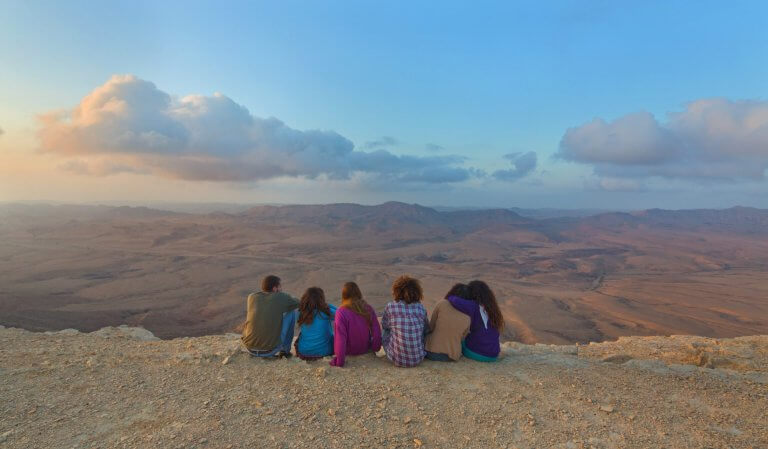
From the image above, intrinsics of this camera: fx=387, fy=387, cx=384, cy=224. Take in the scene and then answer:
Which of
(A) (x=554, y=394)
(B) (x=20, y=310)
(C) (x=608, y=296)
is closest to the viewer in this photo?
(A) (x=554, y=394)

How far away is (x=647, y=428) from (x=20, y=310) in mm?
25236

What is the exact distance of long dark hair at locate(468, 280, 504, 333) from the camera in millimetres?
5164

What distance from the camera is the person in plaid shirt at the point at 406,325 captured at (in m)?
4.99

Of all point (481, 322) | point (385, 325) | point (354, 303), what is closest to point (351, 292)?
point (354, 303)

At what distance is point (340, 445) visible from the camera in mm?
3361

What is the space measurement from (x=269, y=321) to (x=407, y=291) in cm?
191

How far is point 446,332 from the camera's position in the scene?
5.16 m

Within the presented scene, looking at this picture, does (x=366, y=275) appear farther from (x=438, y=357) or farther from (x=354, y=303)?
(x=354, y=303)

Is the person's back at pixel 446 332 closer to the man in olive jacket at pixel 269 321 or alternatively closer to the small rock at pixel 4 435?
the man in olive jacket at pixel 269 321

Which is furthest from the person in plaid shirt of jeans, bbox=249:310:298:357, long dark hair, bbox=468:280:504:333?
jeans, bbox=249:310:298:357

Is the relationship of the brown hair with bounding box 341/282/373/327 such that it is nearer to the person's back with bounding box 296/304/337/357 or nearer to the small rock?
the person's back with bounding box 296/304/337/357

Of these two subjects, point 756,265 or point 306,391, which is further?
point 756,265

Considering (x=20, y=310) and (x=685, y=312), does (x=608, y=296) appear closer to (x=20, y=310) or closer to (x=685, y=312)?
(x=685, y=312)

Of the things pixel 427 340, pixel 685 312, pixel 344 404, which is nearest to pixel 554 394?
pixel 427 340
